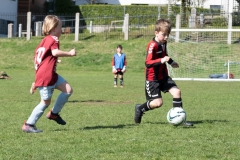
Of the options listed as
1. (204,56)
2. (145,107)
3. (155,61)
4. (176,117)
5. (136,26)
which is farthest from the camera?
(136,26)

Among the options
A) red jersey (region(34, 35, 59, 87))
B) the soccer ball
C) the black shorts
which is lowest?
the soccer ball

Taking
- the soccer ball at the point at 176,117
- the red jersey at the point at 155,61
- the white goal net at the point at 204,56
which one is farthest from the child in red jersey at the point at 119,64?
the soccer ball at the point at 176,117

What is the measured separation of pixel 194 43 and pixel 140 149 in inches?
872

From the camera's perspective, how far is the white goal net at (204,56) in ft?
83.6

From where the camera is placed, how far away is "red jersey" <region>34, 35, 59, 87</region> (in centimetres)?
788

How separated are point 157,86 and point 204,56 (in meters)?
18.8

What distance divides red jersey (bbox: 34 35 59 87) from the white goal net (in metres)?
16.1

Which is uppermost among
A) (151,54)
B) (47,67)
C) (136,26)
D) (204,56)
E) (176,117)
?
(136,26)

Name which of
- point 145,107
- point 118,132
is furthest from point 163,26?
point 118,132

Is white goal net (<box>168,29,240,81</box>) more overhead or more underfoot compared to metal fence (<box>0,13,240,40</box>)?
more underfoot

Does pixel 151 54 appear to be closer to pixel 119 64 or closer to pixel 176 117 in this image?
pixel 176 117

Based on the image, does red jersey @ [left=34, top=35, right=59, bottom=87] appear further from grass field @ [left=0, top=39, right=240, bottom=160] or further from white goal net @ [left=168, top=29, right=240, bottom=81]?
white goal net @ [left=168, top=29, right=240, bottom=81]

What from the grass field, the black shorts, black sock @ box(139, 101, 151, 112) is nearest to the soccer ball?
the grass field

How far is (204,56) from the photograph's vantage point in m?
27.4
